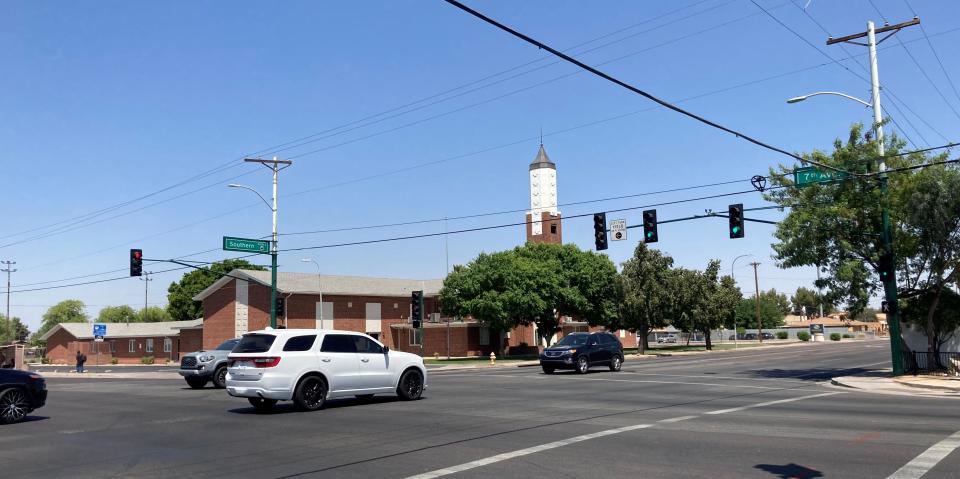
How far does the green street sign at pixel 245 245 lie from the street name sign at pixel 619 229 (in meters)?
18.2

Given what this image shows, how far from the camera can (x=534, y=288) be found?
5441 centimetres

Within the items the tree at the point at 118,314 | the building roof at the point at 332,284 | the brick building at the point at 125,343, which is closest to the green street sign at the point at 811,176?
the building roof at the point at 332,284

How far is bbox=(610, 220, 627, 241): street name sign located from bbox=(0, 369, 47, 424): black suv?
67.2 feet

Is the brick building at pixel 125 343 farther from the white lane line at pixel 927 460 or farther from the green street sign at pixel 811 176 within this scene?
the white lane line at pixel 927 460

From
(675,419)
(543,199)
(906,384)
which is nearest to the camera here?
(675,419)

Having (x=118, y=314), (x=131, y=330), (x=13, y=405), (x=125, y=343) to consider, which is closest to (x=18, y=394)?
(x=13, y=405)

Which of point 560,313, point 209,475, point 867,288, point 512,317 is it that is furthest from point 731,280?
point 209,475

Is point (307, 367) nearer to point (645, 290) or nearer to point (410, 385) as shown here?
point (410, 385)

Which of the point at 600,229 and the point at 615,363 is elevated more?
the point at 600,229

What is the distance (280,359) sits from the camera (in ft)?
52.6

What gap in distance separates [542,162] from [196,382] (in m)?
61.7

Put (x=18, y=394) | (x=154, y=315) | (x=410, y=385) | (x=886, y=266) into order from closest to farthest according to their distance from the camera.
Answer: (x=18, y=394)
(x=410, y=385)
(x=886, y=266)
(x=154, y=315)

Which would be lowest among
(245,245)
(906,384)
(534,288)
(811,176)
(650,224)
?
(906,384)

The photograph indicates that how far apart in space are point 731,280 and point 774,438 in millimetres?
62686
